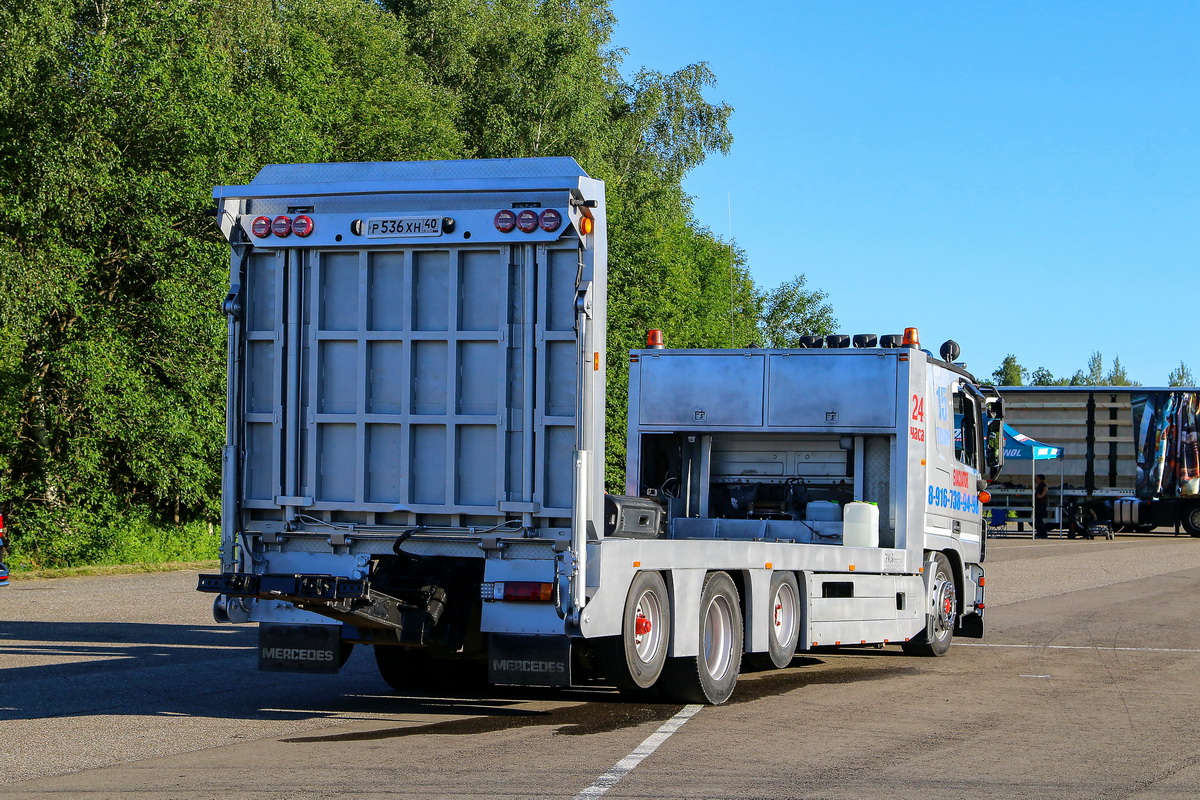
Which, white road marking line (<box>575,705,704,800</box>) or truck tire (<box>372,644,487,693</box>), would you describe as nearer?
white road marking line (<box>575,705,704,800</box>)

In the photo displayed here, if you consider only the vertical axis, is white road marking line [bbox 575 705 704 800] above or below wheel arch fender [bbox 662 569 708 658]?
below

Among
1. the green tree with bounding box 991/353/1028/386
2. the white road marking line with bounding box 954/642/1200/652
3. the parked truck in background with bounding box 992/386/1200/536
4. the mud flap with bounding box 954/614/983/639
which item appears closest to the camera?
the white road marking line with bounding box 954/642/1200/652

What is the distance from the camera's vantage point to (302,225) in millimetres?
8906

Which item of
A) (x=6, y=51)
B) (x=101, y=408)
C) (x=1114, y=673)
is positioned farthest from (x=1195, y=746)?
(x=6, y=51)

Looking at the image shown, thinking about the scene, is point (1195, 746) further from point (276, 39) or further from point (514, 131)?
point (514, 131)

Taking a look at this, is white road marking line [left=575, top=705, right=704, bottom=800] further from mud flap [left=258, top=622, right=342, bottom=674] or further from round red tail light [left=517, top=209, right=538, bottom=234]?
round red tail light [left=517, top=209, right=538, bottom=234]

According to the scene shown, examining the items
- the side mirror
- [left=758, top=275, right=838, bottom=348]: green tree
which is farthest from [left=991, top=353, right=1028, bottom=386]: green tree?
the side mirror

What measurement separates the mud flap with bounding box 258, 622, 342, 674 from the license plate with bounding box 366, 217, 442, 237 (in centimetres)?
243

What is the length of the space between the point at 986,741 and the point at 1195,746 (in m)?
1.21

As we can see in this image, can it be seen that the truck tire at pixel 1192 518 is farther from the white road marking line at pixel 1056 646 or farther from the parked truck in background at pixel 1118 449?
the white road marking line at pixel 1056 646

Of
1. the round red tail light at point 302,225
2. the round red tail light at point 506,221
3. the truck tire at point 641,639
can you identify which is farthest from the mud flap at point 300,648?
the round red tail light at point 506,221

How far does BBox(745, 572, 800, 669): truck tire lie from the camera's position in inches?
417

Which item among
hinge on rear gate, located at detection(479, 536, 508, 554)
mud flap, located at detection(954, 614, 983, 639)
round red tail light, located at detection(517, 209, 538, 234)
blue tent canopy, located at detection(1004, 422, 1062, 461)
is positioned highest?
round red tail light, located at detection(517, 209, 538, 234)

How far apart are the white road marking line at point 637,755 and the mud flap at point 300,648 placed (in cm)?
198
